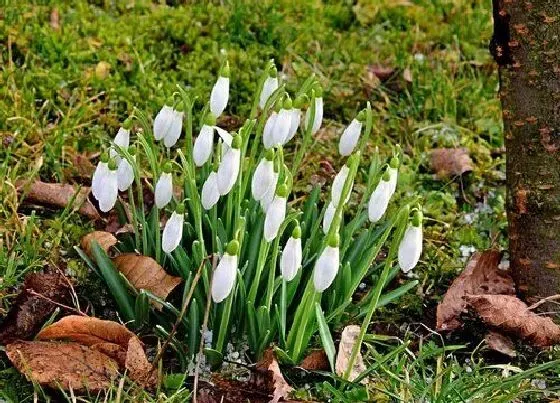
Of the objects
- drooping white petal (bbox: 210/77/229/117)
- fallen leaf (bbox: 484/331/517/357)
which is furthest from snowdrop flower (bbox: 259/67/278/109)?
fallen leaf (bbox: 484/331/517/357)

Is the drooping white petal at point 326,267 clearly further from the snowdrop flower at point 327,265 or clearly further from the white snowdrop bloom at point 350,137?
the white snowdrop bloom at point 350,137

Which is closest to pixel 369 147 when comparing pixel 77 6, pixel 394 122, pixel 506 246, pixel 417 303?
pixel 394 122

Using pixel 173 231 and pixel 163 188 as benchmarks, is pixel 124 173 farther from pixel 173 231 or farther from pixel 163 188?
pixel 173 231

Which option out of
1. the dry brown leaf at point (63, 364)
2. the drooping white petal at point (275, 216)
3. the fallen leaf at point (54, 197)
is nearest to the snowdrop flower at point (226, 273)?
the drooping white petal at point (275, 216)

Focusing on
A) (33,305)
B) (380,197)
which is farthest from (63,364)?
(380,197)

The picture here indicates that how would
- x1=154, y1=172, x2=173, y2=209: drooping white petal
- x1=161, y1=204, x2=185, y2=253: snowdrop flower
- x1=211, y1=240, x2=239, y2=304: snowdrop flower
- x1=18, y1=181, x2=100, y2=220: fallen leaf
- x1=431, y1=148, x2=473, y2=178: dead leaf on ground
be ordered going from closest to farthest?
x1=211, y1=240, x2=239, y2=304: snowdrop flower < x1=161, y1=204, x2=185, y2=253: snowdrop flower < x1=154, y1=172, x2=173, y2=209: drooping white petal < x1=18, y1=181, x2=100, y2=220: fallen leaf < x1=431, y1=148, x2=473, y2=178: dead leaf on ground

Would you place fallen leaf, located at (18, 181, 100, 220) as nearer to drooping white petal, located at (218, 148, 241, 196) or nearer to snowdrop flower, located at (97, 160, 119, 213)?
snowdrop flower, located at (97, 160, 119, 213)
